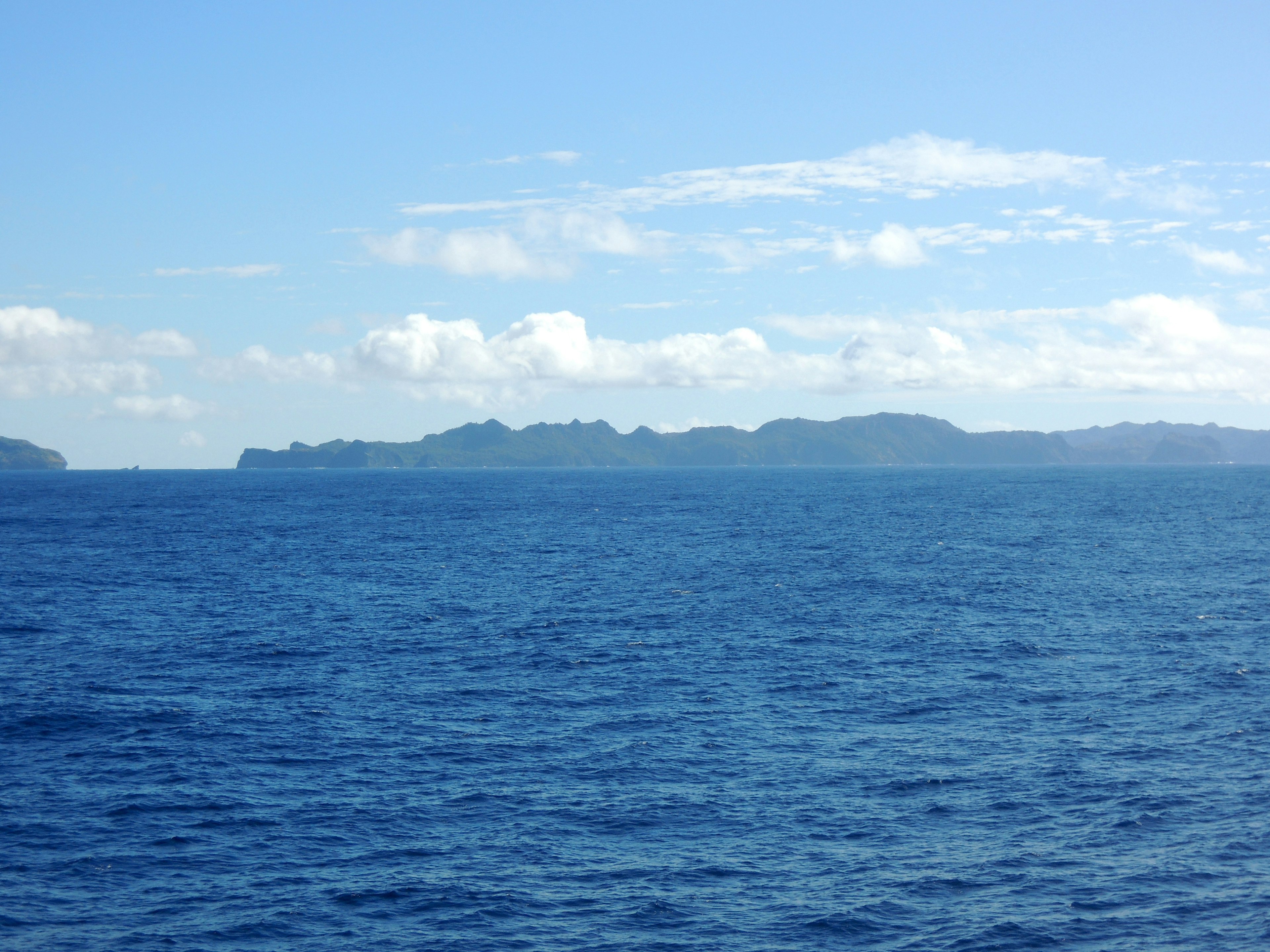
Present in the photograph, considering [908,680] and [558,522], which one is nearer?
[908,680]

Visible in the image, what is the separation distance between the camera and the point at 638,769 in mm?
44000

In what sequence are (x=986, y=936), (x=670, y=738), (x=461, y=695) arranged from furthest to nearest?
(x=461, y=695), (x=670, y=738), (x=986, y=936)

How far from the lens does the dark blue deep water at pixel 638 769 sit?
3117 cm

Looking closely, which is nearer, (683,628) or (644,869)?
(644,869)

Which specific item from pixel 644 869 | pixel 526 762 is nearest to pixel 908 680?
pixel 526 762

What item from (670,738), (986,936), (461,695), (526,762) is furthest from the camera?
(461,695)

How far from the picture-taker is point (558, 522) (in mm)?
181000

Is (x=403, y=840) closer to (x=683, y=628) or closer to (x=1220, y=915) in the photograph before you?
(x=1220, y=915)

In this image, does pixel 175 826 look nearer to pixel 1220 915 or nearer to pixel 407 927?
pixel 407 927

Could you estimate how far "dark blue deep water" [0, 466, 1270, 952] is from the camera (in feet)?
102

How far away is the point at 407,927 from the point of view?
3033 centimetres

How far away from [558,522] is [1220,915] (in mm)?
153616

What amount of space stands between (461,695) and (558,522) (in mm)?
→ 124594

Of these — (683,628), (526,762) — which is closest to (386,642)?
(683,628)
